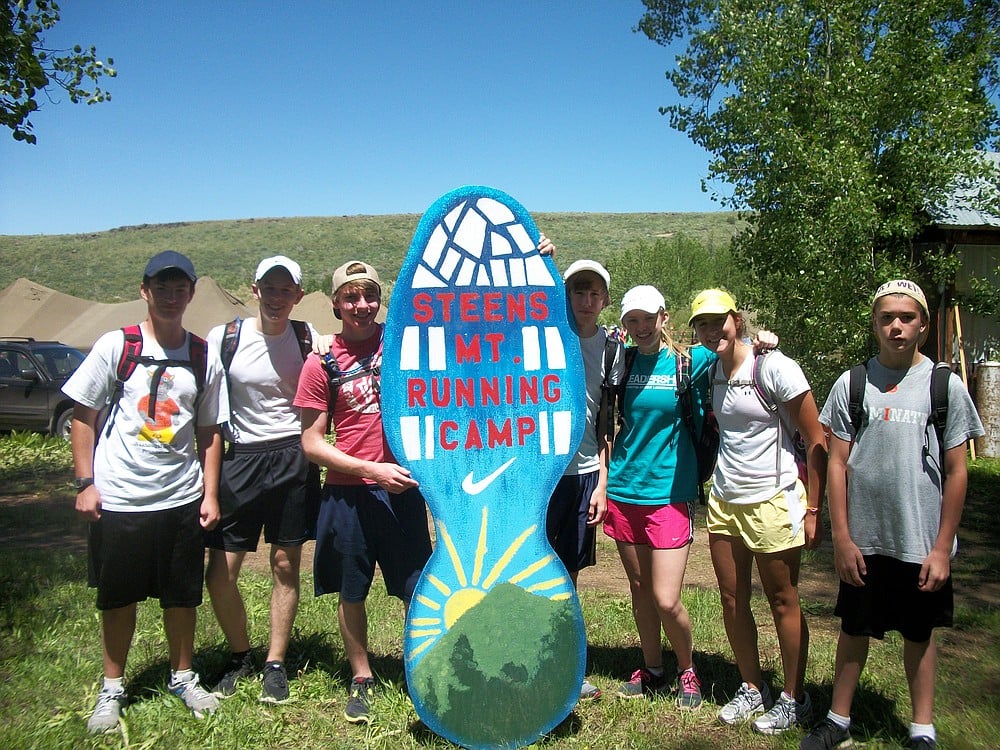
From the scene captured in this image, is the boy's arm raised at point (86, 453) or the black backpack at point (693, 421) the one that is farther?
the black backpack at point (693, 421)

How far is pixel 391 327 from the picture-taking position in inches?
123

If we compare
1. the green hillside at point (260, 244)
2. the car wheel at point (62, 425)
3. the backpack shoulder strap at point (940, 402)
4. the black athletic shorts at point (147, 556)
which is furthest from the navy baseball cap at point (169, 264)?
the green hillside at point (260, 244)

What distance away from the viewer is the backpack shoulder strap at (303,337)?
138 inches

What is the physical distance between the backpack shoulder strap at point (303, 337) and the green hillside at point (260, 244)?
134ft

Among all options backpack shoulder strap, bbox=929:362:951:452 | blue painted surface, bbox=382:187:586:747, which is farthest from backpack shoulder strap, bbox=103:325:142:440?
backpack shoulder strap, bbox=929:362:951:452

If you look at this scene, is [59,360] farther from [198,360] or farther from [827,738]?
[827,738]

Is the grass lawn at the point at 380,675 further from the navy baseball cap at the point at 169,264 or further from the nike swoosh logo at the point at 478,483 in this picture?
the navy baseball cap at the point at 169,264

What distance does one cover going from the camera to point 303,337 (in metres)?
3.54

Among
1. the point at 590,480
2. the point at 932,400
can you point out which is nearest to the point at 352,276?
the point at 590,480

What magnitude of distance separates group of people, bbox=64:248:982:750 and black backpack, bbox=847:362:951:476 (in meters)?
0.01

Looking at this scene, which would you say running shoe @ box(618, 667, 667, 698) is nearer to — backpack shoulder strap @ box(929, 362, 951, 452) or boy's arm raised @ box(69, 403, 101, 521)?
backpack shoulder strap @ box(929, 362, 951, 452)

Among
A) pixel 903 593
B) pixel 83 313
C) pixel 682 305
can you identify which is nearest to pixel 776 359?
pixel 903 593

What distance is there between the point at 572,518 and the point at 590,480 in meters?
0.18

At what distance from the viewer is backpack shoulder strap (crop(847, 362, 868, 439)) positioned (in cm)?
280
